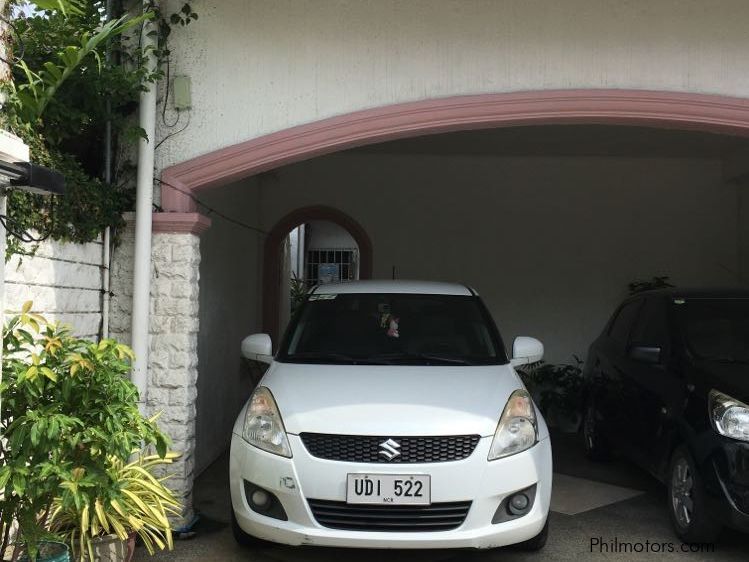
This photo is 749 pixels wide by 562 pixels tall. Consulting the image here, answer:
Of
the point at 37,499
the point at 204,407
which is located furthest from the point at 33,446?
the point at 204,407

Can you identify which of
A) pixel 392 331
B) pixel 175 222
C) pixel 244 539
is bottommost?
pixel 244 539

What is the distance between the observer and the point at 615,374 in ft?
19.5

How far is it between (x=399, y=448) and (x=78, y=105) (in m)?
2.89

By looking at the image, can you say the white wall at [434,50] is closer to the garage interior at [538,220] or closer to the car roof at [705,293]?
the car roof at [705,293]

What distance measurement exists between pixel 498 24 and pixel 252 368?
16.2 ft

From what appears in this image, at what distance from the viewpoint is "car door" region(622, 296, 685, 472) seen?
4.70 meters

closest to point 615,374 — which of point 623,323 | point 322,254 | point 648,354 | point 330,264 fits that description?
point 623,323

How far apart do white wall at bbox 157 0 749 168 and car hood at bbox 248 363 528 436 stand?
1873 mm

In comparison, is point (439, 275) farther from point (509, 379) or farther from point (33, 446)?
point (33, 446)

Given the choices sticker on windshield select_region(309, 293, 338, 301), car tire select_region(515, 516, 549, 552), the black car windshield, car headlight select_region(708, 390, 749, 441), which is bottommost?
car tire select_region(515, 516, 549, 552)

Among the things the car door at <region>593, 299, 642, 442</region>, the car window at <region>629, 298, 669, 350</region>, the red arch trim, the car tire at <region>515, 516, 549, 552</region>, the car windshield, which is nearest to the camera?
the car tire at <region>515, 516, 549, 552</region>

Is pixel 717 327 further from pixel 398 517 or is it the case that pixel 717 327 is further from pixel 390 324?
pixel 398 517

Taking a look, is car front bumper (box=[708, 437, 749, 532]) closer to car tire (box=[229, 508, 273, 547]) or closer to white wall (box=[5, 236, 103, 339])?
car tire (box=[229, 508, 273, 547])

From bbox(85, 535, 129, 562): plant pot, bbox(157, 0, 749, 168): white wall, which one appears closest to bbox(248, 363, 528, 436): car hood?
bbox(85, 535, 129, 562): plant pot
